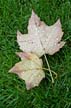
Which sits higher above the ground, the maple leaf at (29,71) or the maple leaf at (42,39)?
the maple leaf at (42,39)

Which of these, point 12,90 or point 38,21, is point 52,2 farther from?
point 12,90

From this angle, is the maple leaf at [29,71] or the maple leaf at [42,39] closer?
the maple leaf at [29,71]

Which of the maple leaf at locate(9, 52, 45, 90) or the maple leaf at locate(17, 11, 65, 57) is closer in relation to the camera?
the maple leaf at locate(9, 52, 45, 90)

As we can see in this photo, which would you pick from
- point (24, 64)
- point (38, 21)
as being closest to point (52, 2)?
point (38, 21)

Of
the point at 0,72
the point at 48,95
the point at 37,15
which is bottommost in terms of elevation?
the point at 48,95
